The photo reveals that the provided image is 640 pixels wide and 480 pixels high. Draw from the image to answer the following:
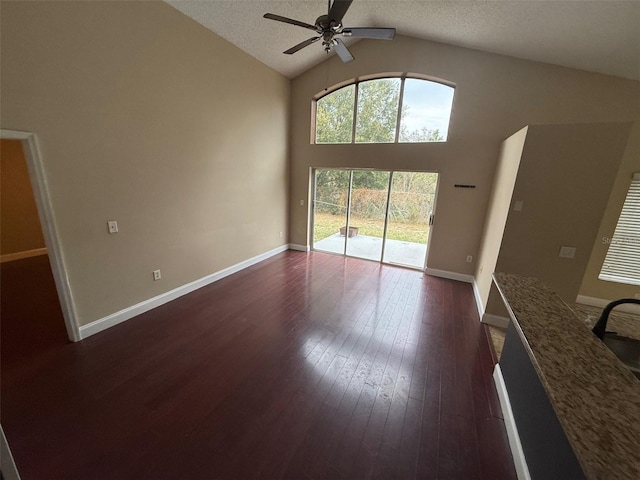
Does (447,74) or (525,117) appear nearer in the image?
(525,117)

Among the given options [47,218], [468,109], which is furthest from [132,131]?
[468,109]

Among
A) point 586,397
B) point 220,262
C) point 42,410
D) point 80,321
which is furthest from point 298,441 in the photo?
point 220,262

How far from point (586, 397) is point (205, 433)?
2.12 meters

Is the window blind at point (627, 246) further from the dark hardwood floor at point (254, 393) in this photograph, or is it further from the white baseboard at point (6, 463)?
the white baseboard at point (6, 463)

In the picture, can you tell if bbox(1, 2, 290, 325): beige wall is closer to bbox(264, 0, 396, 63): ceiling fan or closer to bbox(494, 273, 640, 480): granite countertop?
bbox(264, 0, 396, 63): ceiling fan

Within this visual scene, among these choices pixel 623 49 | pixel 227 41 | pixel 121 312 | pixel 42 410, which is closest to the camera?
pixel 42 410

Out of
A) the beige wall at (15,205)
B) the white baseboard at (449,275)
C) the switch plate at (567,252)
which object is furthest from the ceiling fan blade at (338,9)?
the beige wall at (15,205)

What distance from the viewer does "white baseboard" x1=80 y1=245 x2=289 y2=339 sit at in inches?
107

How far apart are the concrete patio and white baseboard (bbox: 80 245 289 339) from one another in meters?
1.91

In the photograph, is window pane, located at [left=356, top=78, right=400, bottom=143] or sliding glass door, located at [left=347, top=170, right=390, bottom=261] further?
sliding glass door, located at [left=347, top=170, right=390, bottom=261]

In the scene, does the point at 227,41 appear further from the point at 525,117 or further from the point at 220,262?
the point at 525,117

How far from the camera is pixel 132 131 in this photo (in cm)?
276

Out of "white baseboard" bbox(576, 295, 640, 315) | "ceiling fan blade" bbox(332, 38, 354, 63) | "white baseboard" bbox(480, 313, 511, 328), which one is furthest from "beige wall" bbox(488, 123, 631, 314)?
"ceiling fan blade" bbox(332, 38, 354, 63)

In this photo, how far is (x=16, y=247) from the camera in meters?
4.69
